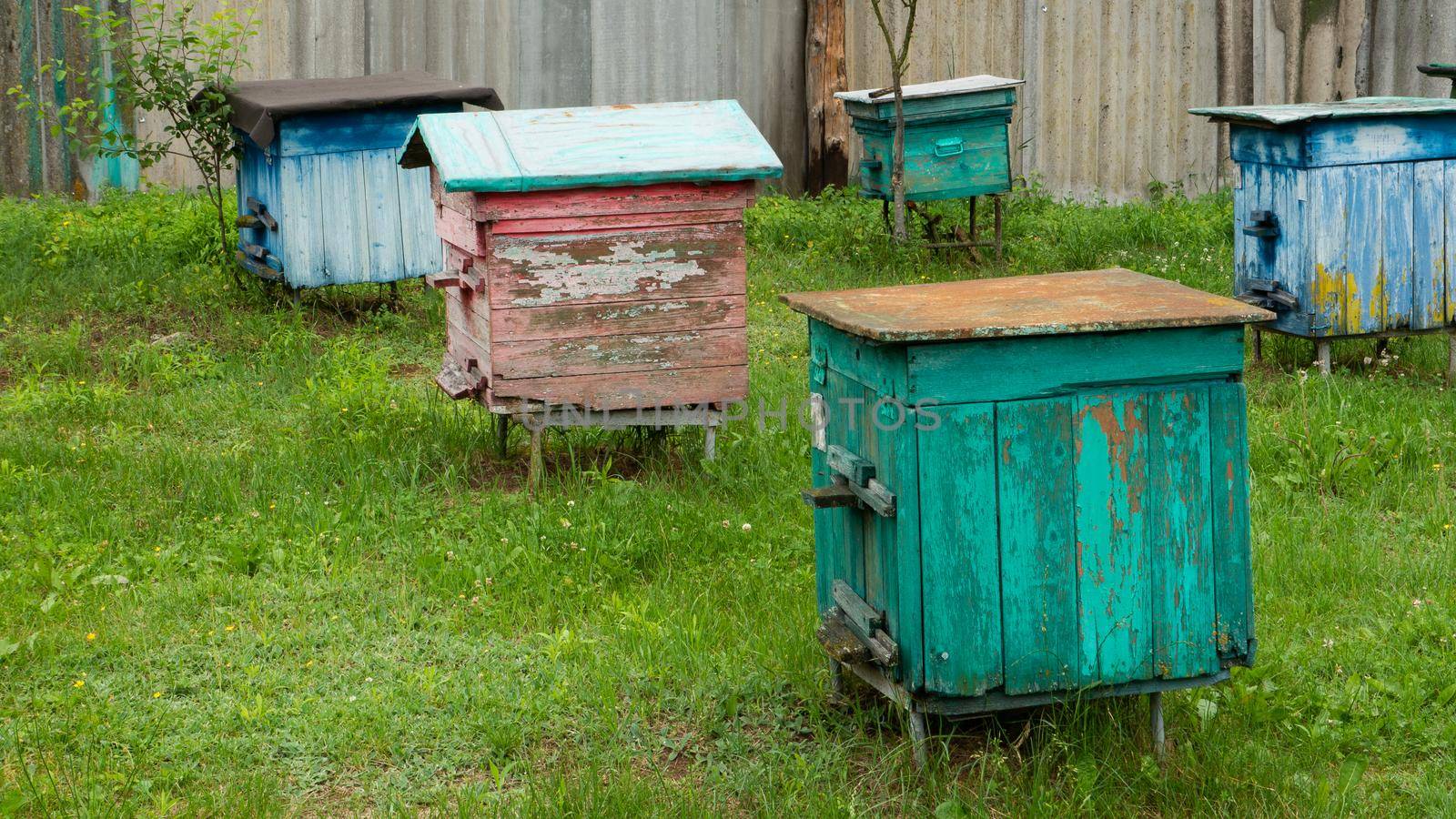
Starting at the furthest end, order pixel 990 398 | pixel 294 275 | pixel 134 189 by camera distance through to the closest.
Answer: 1. pixel 134 189
2. pixel 294 275
3. pixel 990 398

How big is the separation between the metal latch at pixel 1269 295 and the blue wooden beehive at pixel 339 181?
13.3ft

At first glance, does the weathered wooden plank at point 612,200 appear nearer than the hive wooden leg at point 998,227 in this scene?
Yes

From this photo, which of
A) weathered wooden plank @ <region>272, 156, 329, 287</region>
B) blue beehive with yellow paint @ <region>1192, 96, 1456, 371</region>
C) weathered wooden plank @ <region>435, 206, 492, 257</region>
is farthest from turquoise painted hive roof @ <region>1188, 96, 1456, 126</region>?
weathered wooden plank @ <region>272, 156, 329, 287</region>

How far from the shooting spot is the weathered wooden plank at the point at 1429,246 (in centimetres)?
699

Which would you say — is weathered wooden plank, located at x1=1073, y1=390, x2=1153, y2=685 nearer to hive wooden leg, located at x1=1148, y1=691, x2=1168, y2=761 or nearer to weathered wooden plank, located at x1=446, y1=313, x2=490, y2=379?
hive wooden leg, located at x1=1148, y1=691, x2=1168, y2=761

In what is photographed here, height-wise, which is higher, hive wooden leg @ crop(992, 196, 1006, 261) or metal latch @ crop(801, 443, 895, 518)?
hive wooden leg @ crop(992, 196, 1006, 261)

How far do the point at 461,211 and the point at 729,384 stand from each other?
125 cm

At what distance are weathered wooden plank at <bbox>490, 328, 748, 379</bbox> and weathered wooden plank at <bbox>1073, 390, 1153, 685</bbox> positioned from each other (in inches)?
102

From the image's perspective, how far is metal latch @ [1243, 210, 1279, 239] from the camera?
280 inches

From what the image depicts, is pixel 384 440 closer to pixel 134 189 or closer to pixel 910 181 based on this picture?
pixel 910 181

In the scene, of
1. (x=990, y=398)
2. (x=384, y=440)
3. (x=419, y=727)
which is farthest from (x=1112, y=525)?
(x=384, y=440)

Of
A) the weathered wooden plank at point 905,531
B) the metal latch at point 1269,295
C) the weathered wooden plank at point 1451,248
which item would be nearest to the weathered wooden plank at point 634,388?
the weathered wooden plank at point 905,531

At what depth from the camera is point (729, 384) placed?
20.1 feet

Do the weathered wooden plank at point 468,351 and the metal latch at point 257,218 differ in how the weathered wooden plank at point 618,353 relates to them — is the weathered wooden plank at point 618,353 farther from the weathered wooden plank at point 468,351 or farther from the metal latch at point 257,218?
the metal latch at point 257,218
